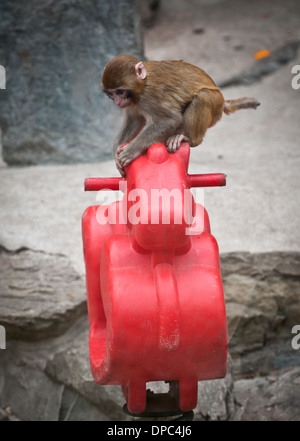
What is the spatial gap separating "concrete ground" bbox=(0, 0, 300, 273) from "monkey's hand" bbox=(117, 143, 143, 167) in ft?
4.16

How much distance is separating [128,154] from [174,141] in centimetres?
15

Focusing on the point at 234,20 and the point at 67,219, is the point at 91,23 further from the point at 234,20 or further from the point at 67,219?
the point at 234,20

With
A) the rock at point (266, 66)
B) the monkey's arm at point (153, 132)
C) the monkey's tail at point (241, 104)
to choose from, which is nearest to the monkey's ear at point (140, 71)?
the monkey's arm at point (153, 132)

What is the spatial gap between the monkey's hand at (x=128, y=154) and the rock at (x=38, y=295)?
1.19 meters

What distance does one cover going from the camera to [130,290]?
56.2 inches

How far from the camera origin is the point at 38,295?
2750 mm

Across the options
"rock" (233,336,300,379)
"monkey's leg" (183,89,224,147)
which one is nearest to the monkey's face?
"monkey's leg" (183,89,224,147)

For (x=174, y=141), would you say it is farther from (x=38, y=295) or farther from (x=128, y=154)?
(x=38, y=295)

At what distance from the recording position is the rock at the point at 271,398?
2380 millimetres

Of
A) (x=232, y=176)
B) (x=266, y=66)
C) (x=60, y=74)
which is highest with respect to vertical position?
(x=266, y=66)

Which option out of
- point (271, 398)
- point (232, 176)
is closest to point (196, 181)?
point (271, 398)

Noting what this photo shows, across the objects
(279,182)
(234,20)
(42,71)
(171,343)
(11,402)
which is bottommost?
(11,402)

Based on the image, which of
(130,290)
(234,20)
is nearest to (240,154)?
(130,290)

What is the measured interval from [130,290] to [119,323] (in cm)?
9
